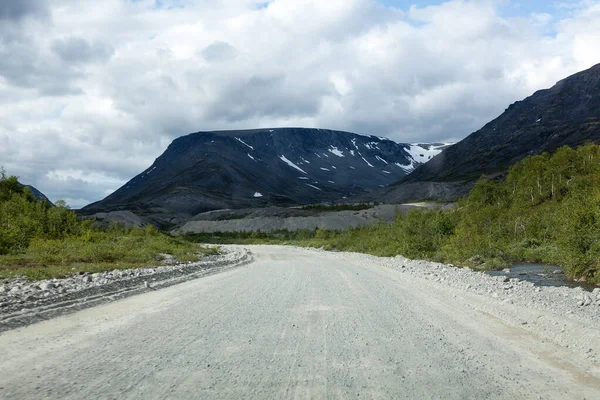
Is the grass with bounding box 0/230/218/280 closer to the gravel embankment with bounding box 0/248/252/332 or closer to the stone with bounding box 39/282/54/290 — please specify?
the gravel embankment with bounding box 0/248/252/332

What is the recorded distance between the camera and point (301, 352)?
21.8 ft

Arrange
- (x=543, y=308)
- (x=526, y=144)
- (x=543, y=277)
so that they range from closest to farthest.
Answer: (x=543, y=308) → (x=543, y=277) → (x=526, y=144)

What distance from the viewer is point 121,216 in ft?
420

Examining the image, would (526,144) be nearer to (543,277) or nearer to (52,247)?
(543,277)

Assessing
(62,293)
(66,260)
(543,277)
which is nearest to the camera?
(62,293)

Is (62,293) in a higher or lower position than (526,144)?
lower

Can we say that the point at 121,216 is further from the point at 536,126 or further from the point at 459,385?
the point at 536,126

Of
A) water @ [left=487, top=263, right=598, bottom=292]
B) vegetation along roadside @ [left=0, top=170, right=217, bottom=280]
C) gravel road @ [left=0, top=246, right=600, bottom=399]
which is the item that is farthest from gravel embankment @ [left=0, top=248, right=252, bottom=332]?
water @ [left=487, top=263, right=598, bottom=292]

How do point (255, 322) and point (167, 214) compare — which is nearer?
point (255, 322)

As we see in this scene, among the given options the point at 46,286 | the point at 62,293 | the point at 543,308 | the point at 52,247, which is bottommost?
the point at 543,308

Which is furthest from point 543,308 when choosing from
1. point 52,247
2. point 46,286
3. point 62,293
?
point 52,247

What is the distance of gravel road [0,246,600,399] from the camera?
16.8ft

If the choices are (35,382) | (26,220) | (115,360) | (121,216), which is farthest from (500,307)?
(121,216)

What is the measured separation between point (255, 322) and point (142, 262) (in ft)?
56.4
